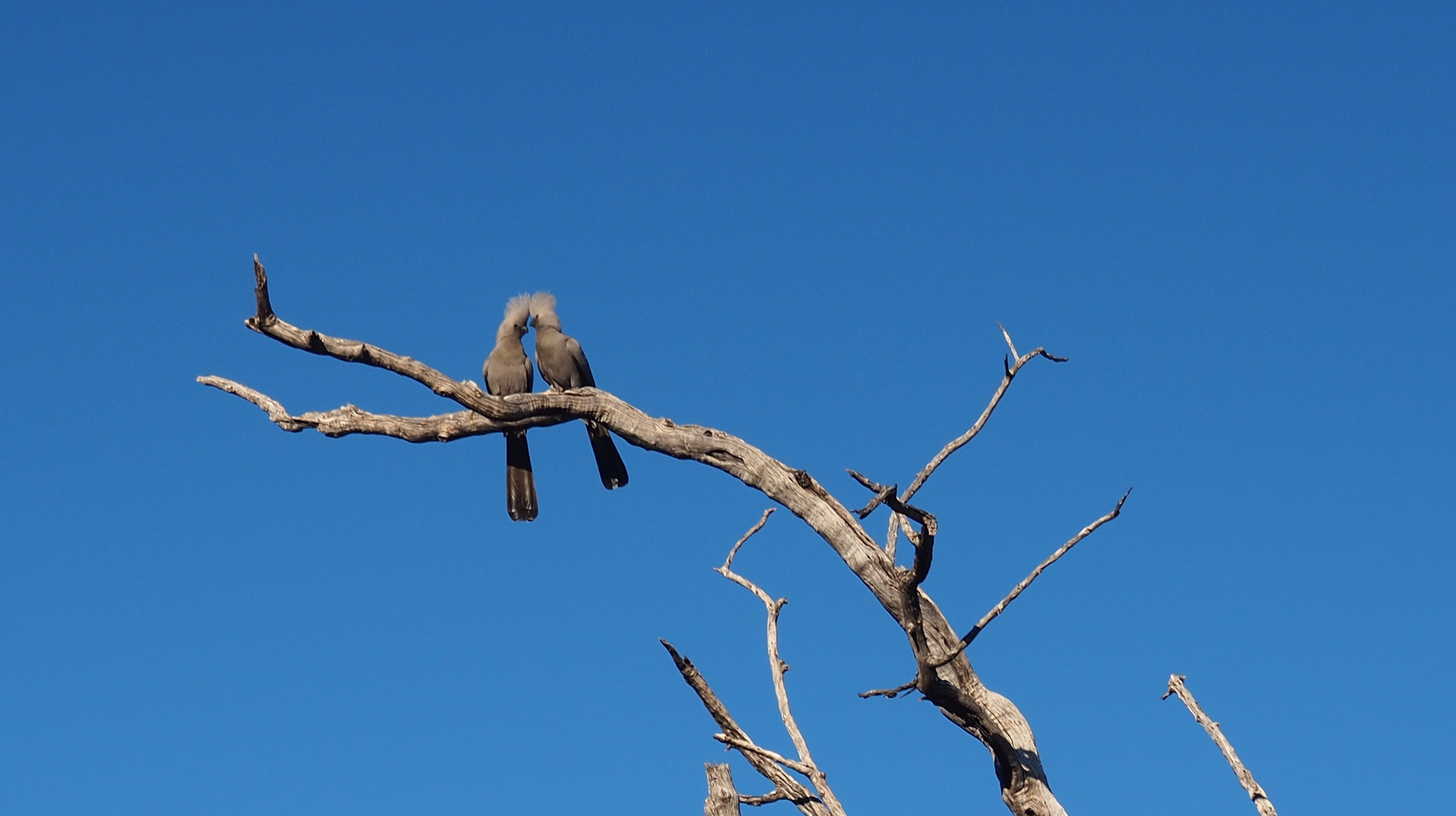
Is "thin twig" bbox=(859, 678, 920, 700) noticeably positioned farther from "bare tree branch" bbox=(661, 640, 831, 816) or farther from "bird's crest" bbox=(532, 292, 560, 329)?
"bird's crest" bbox=(532, 292, 560, 329)

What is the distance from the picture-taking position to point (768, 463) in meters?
4.91

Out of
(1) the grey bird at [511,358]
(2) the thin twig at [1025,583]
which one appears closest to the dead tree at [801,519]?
(2) the thin twig at [1025,583]

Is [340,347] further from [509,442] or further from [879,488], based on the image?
[879,488]

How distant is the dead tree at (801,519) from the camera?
13.9 ft

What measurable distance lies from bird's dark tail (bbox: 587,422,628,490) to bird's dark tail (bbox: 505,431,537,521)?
738 mm

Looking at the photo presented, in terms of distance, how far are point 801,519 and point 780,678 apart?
104cm

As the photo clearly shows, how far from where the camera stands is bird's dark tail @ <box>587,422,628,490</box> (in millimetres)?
7121

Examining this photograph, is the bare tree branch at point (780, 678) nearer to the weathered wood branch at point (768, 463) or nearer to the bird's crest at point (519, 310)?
the weathered wood branch at point (768, 463)

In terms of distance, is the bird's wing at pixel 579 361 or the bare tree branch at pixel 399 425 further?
the bird's wing at pixel 579 361

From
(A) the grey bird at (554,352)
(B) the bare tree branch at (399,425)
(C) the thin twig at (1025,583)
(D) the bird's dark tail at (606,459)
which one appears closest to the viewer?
(C) the thin twig at (1025,583)

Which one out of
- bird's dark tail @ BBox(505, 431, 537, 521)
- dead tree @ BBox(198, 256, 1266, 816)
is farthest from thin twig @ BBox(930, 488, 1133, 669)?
bird's dark tail @ BBox(505, 431, 537, 521)

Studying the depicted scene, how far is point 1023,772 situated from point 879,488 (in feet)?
4.68

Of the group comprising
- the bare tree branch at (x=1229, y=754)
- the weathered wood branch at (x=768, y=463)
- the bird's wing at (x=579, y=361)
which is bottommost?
the bare tree branch at (x=1229, y=754)

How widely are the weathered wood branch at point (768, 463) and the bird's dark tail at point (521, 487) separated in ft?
6.41
